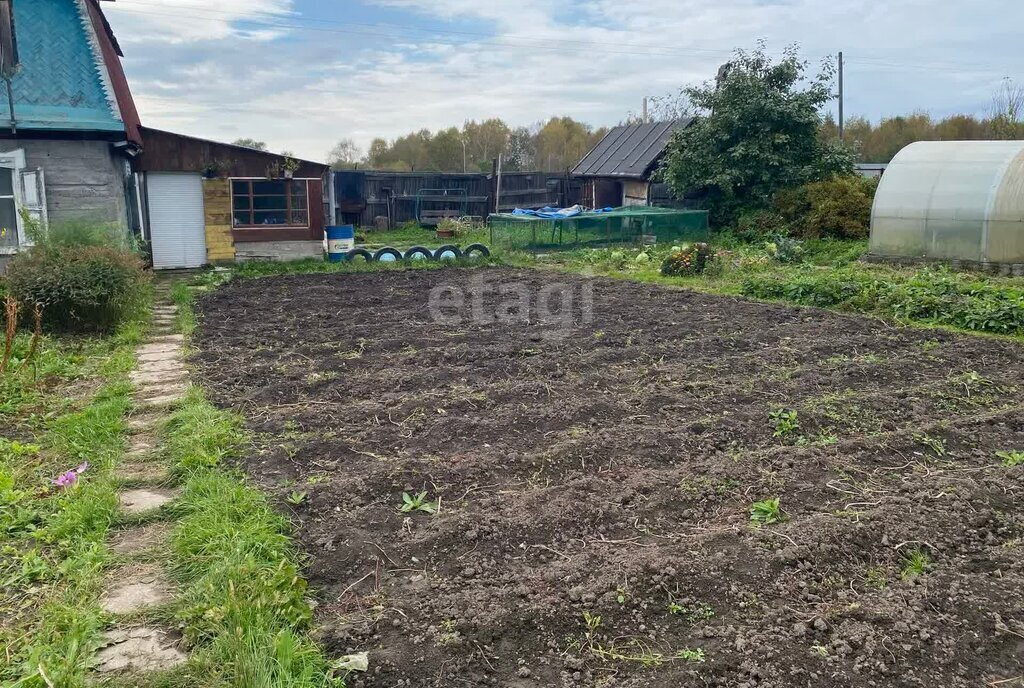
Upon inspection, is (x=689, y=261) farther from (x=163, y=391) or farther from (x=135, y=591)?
(x=135, y=591)

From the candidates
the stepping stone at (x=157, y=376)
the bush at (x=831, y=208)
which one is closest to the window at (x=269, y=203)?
the stepping stone at (x=157, y=376)

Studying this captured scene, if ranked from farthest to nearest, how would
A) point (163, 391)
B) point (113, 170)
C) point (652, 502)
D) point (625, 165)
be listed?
point (625, 165)
point (113, 170)
point (163, 391)
point (652, 502)

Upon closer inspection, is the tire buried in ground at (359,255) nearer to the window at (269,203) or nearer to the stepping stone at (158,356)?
the window at (269,203)

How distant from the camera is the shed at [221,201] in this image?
15500mm

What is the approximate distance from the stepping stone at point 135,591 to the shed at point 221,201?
13280 mm

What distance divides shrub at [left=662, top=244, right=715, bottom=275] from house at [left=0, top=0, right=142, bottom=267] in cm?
920

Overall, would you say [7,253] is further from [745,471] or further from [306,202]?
[745,471]

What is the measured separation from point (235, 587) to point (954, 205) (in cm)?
1327

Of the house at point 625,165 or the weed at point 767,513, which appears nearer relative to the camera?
the weed at point 767,513

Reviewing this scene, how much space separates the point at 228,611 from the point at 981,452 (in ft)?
15.1

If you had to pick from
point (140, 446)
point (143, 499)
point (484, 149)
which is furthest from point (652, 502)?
point (484, 149)

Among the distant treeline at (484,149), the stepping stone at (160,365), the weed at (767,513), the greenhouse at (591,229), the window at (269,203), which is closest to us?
the weed at (767,513)

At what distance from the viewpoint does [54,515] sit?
420 cm

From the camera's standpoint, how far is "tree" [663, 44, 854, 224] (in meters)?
19.3
